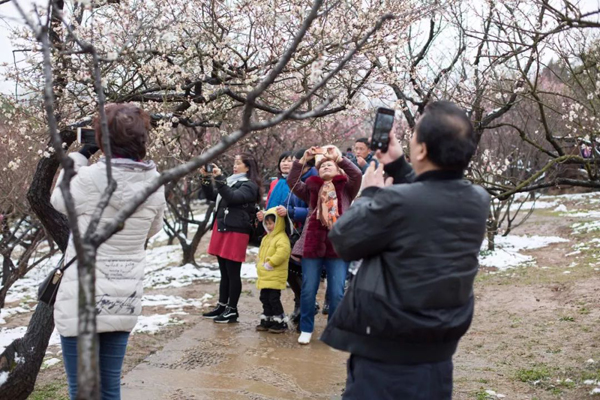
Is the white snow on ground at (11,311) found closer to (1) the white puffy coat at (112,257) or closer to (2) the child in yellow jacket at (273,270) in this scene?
(2) the child in yellow jacket at (273,270)

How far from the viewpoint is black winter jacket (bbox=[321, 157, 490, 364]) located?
205cm

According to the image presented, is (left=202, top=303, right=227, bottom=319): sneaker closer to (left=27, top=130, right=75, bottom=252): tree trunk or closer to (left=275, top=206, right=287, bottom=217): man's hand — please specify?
(left=275, top=206, right=287, bottom=217): man's hand

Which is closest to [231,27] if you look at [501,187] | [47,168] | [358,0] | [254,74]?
[254,74]

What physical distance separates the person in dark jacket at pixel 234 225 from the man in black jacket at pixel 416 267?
13.5 ft

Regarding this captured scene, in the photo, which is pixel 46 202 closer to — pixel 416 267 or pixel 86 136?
pixel 86 136

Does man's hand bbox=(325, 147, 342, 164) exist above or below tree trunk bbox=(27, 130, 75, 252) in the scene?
above

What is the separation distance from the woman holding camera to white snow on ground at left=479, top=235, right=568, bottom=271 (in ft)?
19.6

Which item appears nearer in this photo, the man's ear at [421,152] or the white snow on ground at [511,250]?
the man's ear at [421,152]

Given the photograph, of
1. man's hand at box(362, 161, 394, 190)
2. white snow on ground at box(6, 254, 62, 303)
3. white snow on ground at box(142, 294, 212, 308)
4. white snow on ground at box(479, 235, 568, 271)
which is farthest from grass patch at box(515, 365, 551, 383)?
white snow on ground at box(6, 254, 62, 303)

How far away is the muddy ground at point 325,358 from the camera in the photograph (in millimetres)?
4309

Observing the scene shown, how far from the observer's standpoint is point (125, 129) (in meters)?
2.62

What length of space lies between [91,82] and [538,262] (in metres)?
8.67

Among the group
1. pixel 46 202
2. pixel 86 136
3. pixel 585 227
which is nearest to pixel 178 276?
pixel 46 202

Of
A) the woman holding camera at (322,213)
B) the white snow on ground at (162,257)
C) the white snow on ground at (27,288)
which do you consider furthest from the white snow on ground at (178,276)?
the woman holding camera at (322,213)
